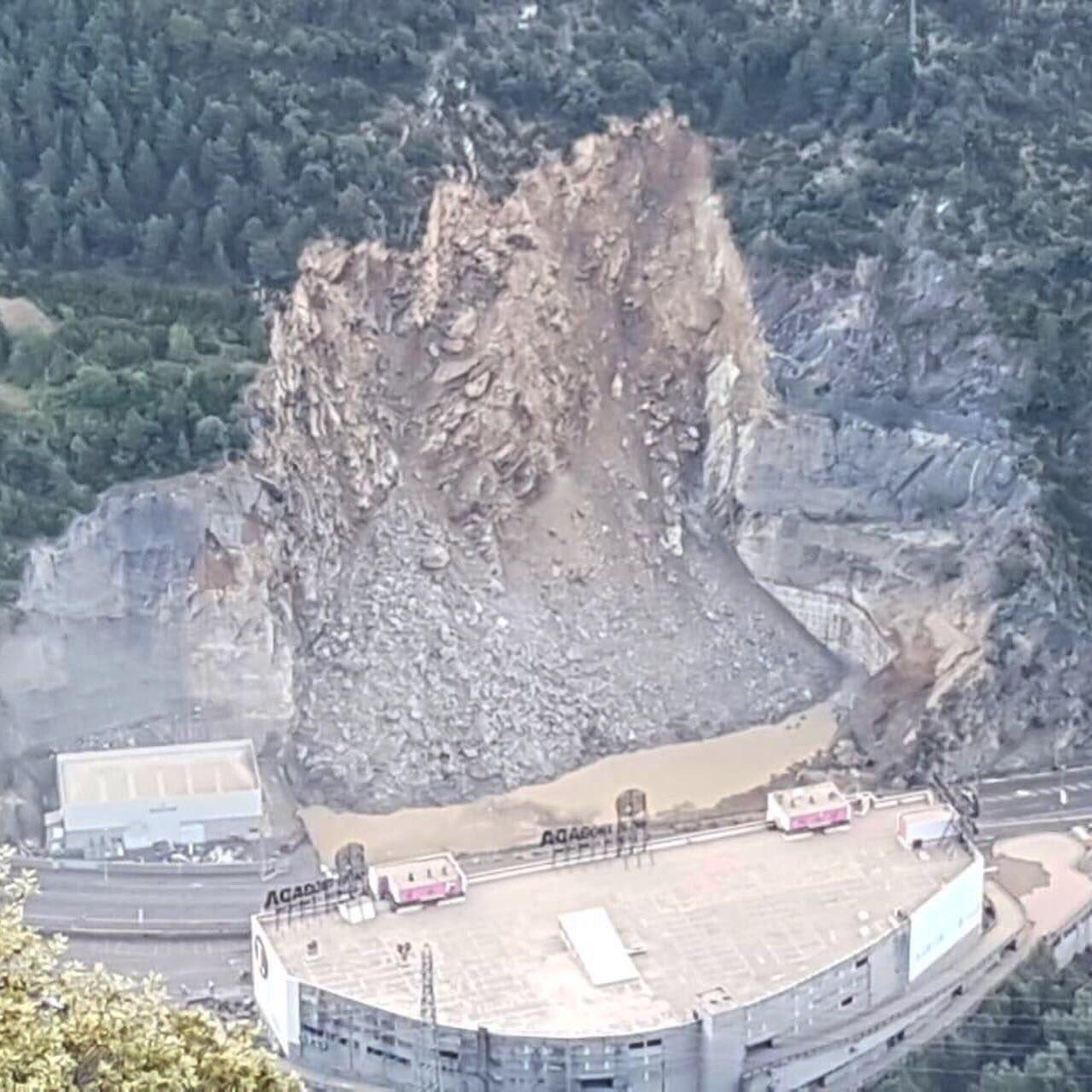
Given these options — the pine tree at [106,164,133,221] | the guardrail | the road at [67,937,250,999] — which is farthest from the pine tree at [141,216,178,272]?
the guardrail

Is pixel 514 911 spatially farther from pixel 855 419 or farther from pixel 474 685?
pixel 855 419

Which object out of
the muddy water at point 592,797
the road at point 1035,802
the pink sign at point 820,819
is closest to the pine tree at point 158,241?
the muddy water at point 592,797

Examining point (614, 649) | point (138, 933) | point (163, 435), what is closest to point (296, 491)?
point (163, 435)

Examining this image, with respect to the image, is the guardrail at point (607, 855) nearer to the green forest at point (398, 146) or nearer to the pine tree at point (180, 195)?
the green forest at point (398, 146)

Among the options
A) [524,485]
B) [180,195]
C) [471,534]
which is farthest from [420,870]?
[180,195]

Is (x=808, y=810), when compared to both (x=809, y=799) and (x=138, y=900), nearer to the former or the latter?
(x=809, y=799)
